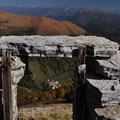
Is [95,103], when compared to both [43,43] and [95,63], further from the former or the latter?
[43,43]

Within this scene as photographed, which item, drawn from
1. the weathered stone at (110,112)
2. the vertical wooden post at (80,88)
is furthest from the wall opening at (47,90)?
the weathered stone at (110,112)

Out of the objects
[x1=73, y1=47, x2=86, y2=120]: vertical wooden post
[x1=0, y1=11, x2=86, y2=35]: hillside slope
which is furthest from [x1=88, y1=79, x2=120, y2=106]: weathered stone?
[x1=0, y1=11, x2=86, y2=35]: hillside slope

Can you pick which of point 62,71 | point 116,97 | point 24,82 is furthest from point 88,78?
point 62,71

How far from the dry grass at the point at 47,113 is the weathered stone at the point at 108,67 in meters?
5.45

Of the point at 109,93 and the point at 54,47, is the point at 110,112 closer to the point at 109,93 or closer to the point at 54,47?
the point at 109,93

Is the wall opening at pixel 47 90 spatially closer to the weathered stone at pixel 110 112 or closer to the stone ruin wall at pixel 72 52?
the stone ruin wall at pixel 72 52

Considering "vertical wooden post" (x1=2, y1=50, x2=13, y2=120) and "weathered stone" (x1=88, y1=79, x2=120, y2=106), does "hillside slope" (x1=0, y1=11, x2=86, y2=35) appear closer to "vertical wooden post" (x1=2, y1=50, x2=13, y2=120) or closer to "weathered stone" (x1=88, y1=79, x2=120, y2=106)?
"vertical wooden post" (x1=2, y1=50, x2=13, y2=120)

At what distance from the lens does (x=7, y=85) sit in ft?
17.6

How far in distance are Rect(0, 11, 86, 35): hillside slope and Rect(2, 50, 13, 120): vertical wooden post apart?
26425mm

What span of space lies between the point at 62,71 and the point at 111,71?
19.6 m

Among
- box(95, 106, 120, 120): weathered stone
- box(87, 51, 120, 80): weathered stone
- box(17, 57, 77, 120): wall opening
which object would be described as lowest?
box(17, 57, 77, 120): wall opening

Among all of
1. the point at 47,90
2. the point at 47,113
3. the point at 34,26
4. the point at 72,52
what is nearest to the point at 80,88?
the point at 72,52

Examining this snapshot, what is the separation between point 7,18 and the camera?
1612 inches

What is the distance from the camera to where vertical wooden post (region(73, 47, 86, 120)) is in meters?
5.36
